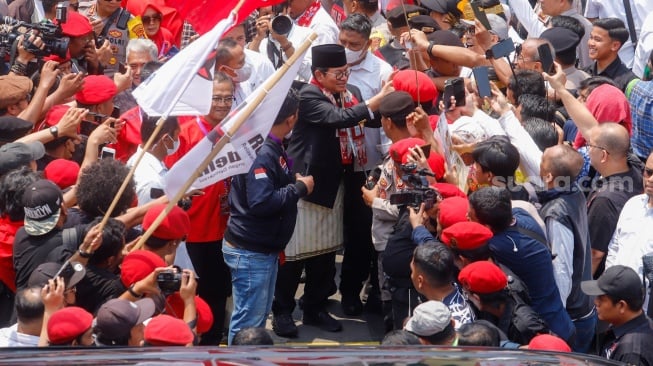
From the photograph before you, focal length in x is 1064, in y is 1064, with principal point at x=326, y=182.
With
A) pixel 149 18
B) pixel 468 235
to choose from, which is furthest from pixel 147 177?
pixel 149 18

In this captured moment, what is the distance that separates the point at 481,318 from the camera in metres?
5.46

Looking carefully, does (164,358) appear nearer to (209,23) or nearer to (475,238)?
(475,238)

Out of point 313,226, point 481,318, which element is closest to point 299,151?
point 313,226

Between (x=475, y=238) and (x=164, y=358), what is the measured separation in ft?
8.64

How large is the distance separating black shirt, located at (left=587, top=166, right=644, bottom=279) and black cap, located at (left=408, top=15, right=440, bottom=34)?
9.03 ft

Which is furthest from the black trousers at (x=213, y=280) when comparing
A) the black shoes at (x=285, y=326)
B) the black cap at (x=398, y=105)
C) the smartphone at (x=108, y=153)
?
the black cap at (x=398, y=105)

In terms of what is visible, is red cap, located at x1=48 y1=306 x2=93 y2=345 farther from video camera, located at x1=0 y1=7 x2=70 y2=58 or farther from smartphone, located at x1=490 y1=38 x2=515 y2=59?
smartphone, located at x1=490 y1=38 x2=515 y2=59

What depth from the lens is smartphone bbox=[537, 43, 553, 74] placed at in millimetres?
7758

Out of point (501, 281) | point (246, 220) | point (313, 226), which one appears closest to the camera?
point (501, 281)

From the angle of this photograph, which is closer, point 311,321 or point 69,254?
point 69,254

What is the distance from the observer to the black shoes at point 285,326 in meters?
7.42

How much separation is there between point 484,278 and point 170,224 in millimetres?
1684

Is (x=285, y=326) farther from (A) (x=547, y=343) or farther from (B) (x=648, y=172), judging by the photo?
(A) (x=547, y=343)

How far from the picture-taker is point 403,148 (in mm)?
6375
